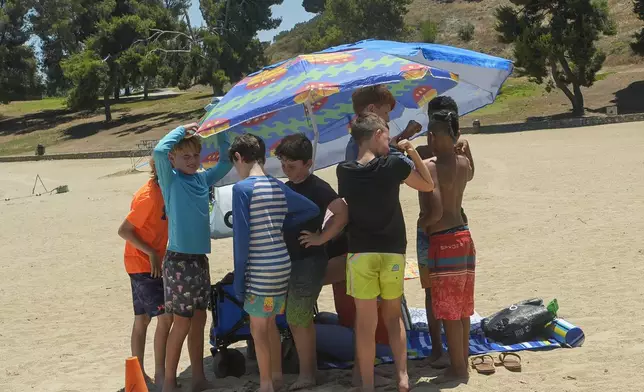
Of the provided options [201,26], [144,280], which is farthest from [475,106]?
[201,26]

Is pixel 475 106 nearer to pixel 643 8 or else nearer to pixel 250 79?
pixel 250 79

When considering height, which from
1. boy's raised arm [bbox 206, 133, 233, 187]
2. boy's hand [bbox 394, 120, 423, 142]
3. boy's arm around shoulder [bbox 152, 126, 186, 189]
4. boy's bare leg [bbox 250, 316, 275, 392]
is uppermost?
boy's hand [bbox 394, 120, 423, 142]

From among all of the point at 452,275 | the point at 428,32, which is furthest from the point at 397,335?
the point at 428,32

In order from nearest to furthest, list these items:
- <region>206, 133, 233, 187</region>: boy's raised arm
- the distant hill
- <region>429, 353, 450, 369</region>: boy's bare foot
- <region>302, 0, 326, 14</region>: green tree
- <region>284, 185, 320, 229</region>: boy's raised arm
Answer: <region>284, 185, 320, 229</region>: boy's raised arm < <region>429, 353, 450, 369</region>: boy's bare foot < <region>206, 133, 233, 187</region>: boy's raised arm < the distant hill < <region>302, 0, 326, 14</region>: green tree

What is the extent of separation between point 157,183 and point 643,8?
3421 centimetres

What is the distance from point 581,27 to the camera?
31.2 metres

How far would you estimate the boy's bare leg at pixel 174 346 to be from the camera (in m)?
4.66

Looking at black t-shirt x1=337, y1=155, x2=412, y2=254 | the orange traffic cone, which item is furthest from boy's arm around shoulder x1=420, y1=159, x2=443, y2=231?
the orange traffic cone

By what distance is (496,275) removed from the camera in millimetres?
7953

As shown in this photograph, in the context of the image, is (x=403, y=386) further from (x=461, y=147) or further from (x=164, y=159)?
(x=164, y=159)

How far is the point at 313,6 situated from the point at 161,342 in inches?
4474

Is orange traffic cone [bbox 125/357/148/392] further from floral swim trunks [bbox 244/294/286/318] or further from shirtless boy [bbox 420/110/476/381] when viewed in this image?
shirtless boy [bbox 420/110/476/381]

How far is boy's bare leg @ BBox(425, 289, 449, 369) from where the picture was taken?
16.4 feet

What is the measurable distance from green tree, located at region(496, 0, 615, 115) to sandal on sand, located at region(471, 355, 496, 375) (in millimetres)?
27975
